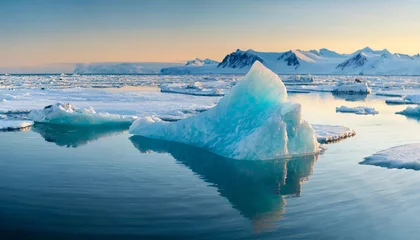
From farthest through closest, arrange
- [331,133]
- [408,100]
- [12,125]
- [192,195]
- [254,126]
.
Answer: [408,100]
[12,125]
[331,133]
[254,126]
[192,195]

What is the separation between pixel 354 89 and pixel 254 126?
30101mm

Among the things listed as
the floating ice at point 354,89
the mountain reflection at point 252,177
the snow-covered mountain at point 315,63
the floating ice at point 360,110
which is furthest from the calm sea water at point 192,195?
the snow-covered mountain at point 315,63

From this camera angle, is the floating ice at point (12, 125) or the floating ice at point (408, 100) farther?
the floating ice at point (408, 100)

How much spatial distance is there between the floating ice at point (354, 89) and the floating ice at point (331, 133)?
80.9 ft

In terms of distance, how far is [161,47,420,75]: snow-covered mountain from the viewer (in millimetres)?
131125

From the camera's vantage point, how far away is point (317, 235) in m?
5.20

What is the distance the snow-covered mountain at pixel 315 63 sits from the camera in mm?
131125

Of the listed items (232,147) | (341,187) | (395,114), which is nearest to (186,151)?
(232,147)

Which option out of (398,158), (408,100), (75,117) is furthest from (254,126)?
(408,100)

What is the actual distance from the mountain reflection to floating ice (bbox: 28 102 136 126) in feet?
13.7

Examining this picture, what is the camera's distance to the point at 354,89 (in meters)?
37.6

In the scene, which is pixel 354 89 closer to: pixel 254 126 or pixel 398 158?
pixel 398 158

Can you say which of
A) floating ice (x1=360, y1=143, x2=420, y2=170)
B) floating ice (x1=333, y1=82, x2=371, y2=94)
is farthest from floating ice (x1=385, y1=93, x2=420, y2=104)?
floating ice (x1=360, y1=143, x2=420, y2=170)

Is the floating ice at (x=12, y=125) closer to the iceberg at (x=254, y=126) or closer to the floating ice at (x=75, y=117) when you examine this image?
the floating ice at (x=75, y=117)
